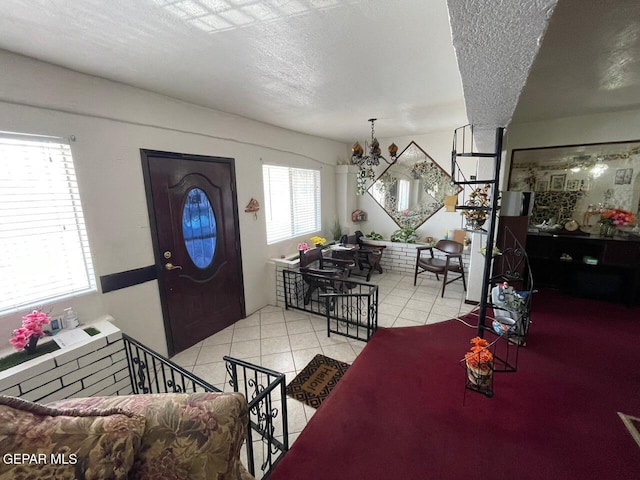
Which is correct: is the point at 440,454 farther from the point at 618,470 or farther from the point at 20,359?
the point at 20,359

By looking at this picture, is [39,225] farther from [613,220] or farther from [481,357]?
[613,220]

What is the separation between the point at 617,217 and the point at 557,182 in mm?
747

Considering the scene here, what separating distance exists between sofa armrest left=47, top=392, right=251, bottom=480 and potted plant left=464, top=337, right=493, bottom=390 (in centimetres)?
159

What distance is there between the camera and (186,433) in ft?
2.97

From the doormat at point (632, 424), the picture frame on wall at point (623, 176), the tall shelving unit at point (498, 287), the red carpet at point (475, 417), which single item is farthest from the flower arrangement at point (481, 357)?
the picture frame on wall at point (623, 176)

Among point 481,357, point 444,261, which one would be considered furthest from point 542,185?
point 481,357

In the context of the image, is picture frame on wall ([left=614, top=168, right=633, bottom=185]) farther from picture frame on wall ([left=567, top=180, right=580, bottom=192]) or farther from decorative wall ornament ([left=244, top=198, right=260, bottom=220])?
decorative wall ornament ([left=244, top=198, right=260, bottom=220])

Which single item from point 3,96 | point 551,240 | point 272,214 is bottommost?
point 551,240

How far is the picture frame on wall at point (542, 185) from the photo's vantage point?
361 centimetres

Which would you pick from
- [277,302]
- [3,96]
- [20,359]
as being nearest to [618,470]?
[277,302]

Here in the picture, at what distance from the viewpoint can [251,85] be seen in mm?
2084

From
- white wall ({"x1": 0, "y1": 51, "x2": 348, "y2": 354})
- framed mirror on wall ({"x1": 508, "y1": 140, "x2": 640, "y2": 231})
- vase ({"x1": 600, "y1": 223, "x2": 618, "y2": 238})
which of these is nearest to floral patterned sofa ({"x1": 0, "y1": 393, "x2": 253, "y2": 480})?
white wall ({"x1": 0, "y1": 51, "x2": 348, "y2": 354})

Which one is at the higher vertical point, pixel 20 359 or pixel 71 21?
pixel 71 21

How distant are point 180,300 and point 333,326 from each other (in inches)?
65.6
